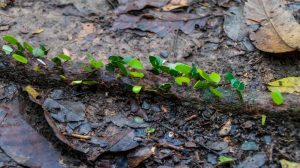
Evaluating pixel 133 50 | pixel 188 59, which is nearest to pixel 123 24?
pixel 133 50

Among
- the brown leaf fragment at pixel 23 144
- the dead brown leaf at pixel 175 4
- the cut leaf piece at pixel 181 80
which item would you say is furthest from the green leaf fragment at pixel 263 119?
the dead brown leaf at pixel 175 4

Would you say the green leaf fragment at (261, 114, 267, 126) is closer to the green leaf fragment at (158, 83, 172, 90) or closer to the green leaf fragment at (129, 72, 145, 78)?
the green leaf fragment at (158, 83, 172, 90)

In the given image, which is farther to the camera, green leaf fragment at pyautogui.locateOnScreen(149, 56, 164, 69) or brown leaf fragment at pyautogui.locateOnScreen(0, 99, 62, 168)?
green leaf fragment at pyautogui.locateOnScreen(149, 56, 164, 69)

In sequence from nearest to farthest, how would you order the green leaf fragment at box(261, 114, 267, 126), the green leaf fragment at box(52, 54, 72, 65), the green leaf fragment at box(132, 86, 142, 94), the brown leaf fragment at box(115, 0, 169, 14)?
the green leaf fragment at box(261, 114, 267, 126) → the green leaf fragment at box(132, 86, 142, 94) → the green leaf fragment at box(52, 54, 72, 65) → the brown leaf fragment at box(115, 0, 169, 14)

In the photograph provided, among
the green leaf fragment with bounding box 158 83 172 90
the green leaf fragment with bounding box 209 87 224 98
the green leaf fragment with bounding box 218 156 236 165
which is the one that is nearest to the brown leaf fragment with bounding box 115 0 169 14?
the green leaf fragment with bounding box 158 83 172 90

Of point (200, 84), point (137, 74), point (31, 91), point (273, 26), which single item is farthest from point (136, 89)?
point (273, 26)

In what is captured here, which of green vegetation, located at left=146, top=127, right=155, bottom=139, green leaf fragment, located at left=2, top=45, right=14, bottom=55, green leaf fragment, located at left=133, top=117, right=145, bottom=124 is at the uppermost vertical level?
green leaf fragment, located at left=2, top=45, right=14, bottom=55
